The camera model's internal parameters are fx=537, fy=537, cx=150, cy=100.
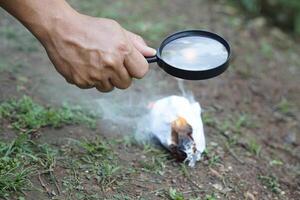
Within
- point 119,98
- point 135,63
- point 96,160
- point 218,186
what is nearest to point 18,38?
point 119,98

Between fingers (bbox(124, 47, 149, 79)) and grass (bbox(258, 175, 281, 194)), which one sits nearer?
fingers (bbox(124, 47, 149, 79))

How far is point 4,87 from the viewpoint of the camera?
120 inches

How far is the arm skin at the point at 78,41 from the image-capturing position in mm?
2105

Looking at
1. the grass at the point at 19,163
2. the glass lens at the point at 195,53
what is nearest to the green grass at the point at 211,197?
the glass lens at the point at 195,53

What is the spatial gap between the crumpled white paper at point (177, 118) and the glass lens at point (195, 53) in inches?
15.9

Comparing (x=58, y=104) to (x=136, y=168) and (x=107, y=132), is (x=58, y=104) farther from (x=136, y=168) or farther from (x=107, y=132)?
(x=136, y=168)

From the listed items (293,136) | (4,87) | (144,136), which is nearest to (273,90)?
(293,136)

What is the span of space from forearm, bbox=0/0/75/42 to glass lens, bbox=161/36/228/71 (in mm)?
477

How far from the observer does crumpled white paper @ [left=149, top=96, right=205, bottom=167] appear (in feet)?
8.57

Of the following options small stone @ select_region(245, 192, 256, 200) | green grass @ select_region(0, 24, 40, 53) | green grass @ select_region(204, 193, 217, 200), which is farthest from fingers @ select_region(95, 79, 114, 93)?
green grass @ select_region(0, 24, 40, 53)

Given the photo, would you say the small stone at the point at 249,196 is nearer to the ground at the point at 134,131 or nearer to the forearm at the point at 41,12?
the ground at the point at 134,131

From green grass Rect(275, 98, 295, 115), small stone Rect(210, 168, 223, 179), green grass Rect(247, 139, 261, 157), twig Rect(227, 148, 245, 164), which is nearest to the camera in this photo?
small stone Rect(210, 168, 223, 179)

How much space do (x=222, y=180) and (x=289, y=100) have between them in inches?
54.9

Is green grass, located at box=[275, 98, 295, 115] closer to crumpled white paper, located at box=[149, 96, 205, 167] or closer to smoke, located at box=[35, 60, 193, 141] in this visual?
smoke, located at box=[35, 60, 193, 141]
